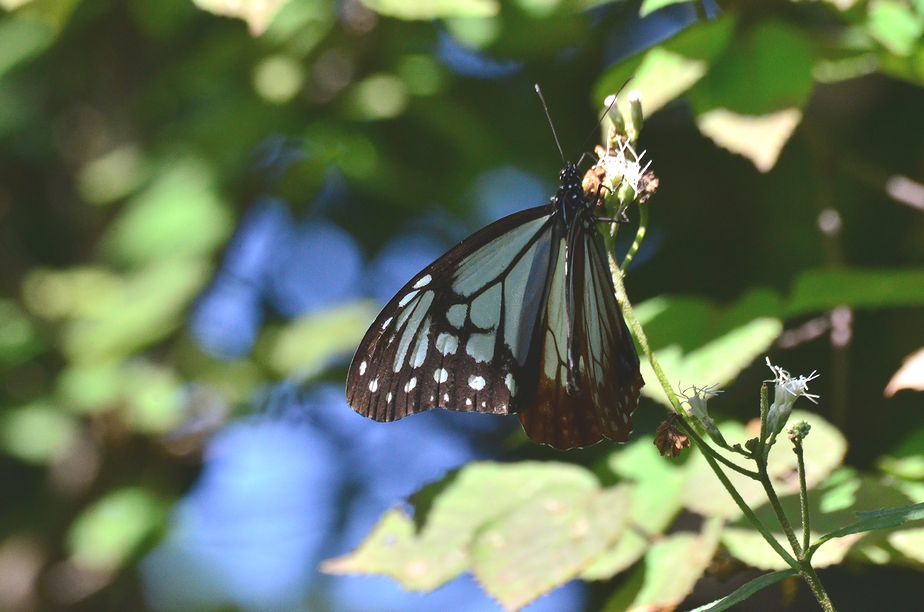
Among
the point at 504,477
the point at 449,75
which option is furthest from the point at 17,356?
the point at 504,477

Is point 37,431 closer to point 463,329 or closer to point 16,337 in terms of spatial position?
point 16,337

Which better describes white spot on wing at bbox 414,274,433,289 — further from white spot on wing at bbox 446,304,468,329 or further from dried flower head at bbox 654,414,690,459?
dried flower head at bbox 654,414,690,459

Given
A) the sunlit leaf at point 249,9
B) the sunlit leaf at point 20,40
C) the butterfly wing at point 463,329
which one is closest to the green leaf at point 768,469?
the butterfly wing at point 463,329

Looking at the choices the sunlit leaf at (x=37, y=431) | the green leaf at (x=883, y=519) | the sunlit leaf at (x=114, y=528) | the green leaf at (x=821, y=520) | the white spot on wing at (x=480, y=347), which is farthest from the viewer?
the sunlit leaf at (x=37, y=431)

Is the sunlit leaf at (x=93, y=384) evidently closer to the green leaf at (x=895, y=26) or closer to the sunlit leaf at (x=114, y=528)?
the sunlit leaf at (x=114, y=528)

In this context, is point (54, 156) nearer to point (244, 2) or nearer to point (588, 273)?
point (244, 2)

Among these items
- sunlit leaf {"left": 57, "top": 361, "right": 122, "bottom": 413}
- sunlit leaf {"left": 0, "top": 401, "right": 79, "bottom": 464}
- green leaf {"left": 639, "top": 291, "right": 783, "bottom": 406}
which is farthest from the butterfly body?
Result: sunlit leaf {"left": 0, "top": 401, "right": 79, "bottom": 464}
